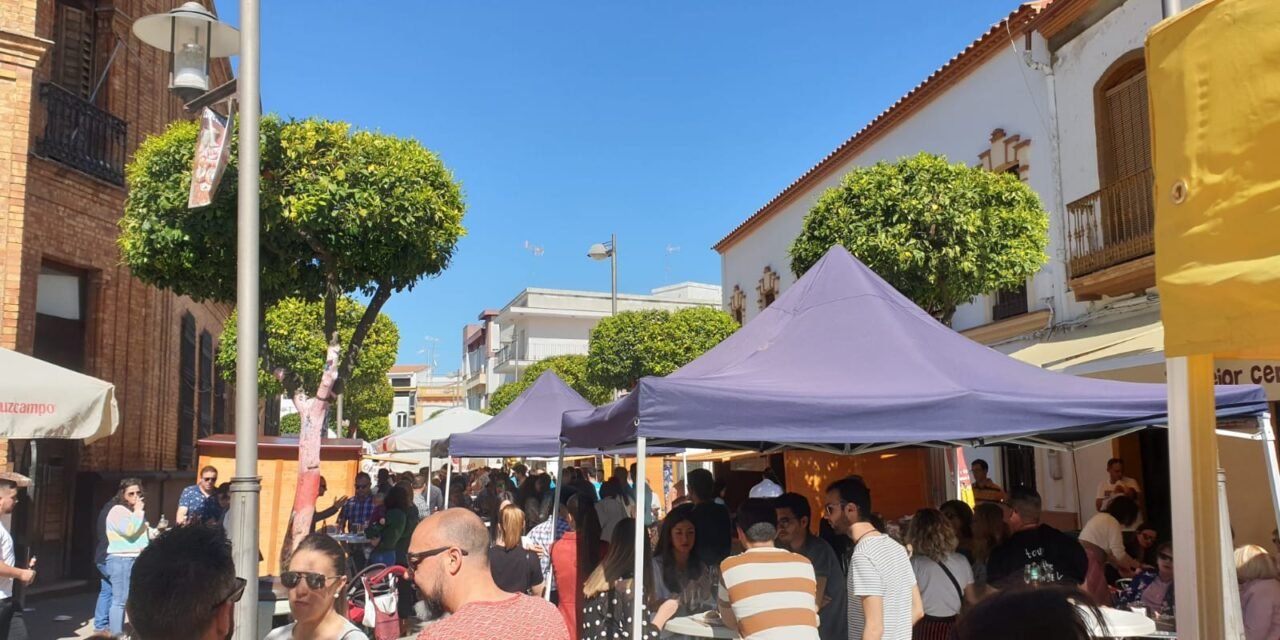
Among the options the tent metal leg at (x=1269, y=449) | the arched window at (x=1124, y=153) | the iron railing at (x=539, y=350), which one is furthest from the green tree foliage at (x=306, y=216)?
the iron railing at (x=539, y=350)

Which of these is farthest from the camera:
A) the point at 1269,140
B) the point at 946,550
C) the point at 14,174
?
the point at 14,174

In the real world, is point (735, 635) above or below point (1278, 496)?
below

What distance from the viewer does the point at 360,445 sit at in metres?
15.1

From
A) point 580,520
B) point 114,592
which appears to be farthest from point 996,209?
point 114,592

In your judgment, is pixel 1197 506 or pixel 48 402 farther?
pixel 48 402

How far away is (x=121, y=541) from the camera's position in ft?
29.7

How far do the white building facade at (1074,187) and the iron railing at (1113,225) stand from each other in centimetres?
2

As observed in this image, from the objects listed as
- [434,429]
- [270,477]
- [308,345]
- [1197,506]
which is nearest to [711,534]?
[1197,506]

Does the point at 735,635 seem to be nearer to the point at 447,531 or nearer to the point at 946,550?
the point at 946,550

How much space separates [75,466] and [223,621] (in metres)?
12.1

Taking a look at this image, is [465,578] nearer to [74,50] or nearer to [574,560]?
[574,560]

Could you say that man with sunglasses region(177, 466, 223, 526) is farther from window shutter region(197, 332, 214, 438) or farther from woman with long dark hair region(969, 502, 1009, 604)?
window shutter region(197, 332, 214, 438)

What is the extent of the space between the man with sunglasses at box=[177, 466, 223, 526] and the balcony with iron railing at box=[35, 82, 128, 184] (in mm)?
4811

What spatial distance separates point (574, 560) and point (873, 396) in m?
2.78
